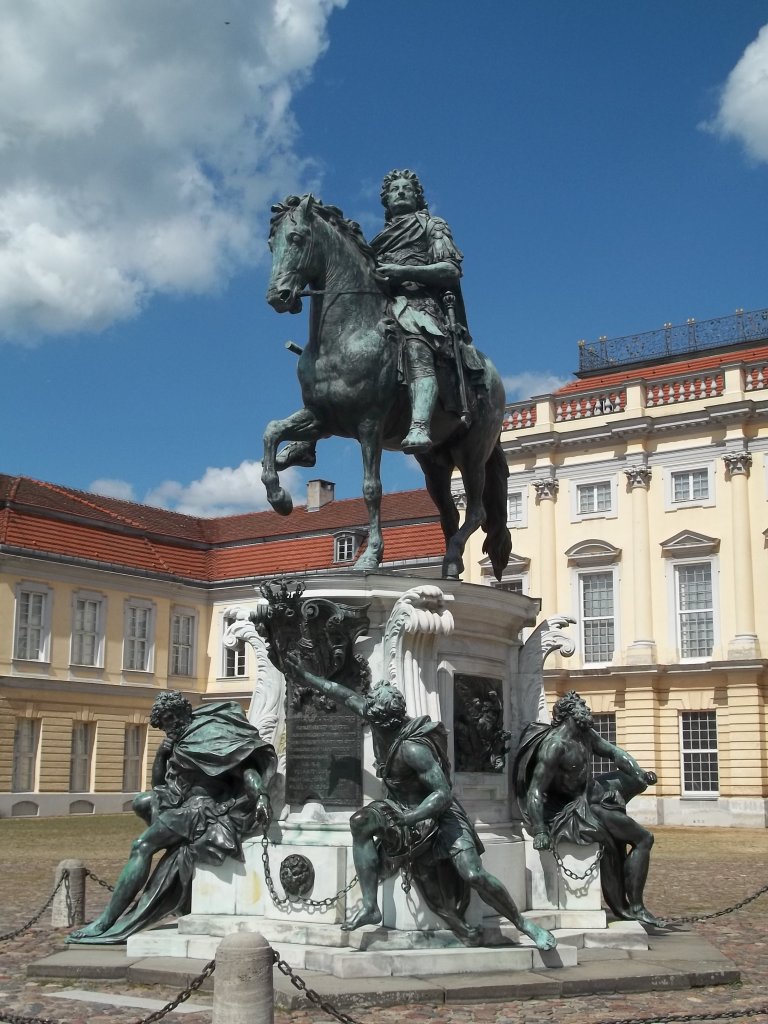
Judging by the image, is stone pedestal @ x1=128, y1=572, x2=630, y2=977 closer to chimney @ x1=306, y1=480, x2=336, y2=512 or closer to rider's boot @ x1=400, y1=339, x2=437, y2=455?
rider's boot @ x1=400, y1=339, x2=437, y2=455

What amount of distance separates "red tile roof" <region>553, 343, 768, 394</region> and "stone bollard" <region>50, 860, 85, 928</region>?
27.9 metres

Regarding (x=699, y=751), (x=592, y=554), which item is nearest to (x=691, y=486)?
(x=592, y=554)

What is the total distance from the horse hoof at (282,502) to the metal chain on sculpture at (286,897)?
230 cm

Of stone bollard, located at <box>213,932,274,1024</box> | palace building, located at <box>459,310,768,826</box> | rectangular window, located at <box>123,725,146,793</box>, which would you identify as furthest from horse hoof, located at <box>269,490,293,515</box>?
rectangular window, located at <box>123,725,146,793</box>

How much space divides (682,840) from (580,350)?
2141 centimetres

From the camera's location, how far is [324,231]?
8.84 meters

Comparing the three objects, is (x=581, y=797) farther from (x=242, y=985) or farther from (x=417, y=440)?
(x=242, y=985)

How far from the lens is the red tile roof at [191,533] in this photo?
1496 inches

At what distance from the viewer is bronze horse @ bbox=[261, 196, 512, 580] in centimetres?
862

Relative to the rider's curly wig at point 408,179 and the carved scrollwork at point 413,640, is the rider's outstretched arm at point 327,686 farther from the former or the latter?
the rider's curly wig at point 408,179

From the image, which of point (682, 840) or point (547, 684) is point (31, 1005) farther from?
point (547, 684)

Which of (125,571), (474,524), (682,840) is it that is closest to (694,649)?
(682,840)

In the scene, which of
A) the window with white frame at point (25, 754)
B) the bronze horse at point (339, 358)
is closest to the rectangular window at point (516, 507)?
the window with white frame at point (25, 754)

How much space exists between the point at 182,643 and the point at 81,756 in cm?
649
